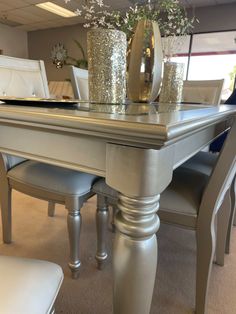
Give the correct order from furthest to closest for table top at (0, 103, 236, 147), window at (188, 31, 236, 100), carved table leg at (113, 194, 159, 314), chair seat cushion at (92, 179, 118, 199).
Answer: window at (188, 31, 236, 100) → chair seat cushion at (92, 179, 118, 199) → carved table leg at (113, 194, 159, 314) → table top at (0, 103, 236, 147)

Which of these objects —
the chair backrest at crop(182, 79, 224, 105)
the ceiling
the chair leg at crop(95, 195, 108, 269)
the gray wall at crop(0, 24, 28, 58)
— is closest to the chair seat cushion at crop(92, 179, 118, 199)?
the chair leg at crop(95, 195, 108, 269)

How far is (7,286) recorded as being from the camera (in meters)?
0.48

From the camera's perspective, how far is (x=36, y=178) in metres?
1.09

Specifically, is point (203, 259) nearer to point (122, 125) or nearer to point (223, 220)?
point (223, 220)

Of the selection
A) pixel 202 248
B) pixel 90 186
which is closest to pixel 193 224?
pixel 202 248

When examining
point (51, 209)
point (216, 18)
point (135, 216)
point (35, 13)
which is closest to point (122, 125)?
point (135, 216)

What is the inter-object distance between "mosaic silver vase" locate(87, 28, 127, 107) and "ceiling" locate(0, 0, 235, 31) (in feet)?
13.6

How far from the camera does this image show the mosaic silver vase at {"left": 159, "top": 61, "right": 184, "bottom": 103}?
123 centimetres

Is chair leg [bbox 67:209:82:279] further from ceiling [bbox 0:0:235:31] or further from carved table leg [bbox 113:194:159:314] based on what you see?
ceiling [bbox 0:0:235:31]

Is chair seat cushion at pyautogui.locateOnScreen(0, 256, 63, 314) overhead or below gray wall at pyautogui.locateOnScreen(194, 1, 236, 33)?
below

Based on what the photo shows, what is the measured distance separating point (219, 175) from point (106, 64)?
1.67 feet

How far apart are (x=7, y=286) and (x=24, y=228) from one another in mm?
1135

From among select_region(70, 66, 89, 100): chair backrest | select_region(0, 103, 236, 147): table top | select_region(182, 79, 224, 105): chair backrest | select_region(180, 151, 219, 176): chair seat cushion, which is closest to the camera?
select_region(0, 103, 236, 147): table top

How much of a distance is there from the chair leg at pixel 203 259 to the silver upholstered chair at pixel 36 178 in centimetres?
47
